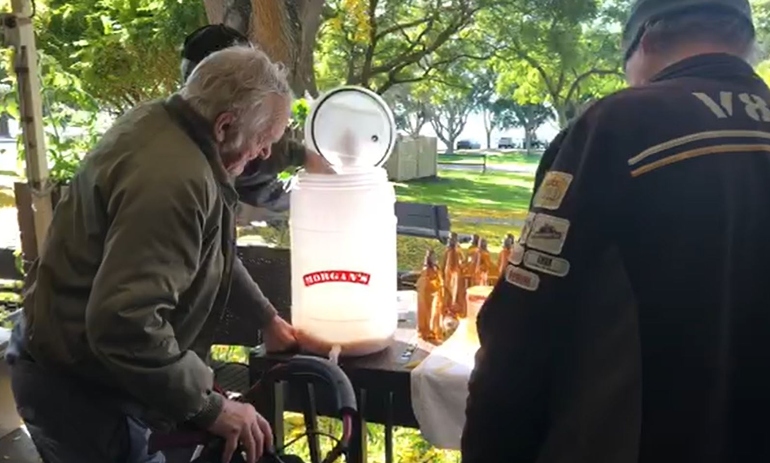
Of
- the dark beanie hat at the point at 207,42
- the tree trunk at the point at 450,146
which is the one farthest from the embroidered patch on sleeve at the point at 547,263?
the tree trunk at the point at 450,146

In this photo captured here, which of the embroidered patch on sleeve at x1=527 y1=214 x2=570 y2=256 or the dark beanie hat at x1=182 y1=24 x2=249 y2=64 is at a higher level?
the dark beanie hat at x1=182 y1=24 x2=249 y2=64

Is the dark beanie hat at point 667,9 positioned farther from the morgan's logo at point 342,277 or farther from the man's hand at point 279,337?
the man's hand at point 279,337

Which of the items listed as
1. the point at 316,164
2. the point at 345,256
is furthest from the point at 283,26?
the point at 345,256

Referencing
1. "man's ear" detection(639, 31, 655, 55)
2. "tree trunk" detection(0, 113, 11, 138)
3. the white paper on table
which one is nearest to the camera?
"man's ear" detection(639, 31, 655, 55)

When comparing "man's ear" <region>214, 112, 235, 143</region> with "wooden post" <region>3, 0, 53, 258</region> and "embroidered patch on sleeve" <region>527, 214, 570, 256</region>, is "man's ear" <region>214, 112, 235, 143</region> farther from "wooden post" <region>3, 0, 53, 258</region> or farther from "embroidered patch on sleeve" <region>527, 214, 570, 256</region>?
"wooden post" <region>3, 0, 53, 258</region>

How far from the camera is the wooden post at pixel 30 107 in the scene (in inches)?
98.5

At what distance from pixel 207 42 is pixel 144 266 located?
933 mm

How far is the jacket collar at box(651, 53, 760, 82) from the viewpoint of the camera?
0.96 metres

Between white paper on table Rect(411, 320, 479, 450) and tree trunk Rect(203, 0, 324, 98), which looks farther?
tree trunk Rect(203, 0, 324, 98)

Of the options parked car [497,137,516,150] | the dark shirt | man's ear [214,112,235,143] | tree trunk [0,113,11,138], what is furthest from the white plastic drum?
tree trunk [0,113,11,138]

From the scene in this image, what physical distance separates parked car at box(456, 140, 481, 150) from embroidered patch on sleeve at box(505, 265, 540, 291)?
1.71 meters

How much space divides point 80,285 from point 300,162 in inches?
23.9

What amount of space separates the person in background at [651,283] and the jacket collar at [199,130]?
1.86ft

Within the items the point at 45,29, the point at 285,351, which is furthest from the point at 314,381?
the point at 45,29
